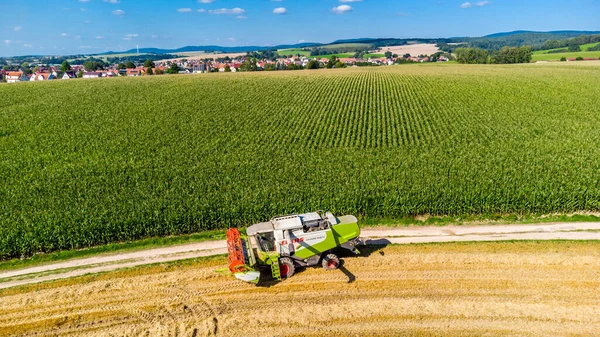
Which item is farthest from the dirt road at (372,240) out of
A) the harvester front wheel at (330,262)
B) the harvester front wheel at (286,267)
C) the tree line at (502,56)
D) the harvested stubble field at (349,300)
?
the tree line at (502,56)

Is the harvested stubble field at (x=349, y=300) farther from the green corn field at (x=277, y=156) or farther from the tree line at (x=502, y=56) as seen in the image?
the tree line at (x=502, y=56)

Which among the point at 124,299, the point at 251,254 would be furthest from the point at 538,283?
the point at 124,299

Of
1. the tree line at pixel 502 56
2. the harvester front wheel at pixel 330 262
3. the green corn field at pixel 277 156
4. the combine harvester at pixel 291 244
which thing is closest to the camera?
the combine harvester at pixel 291 244

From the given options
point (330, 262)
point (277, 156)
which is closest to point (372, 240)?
point (330, 262)

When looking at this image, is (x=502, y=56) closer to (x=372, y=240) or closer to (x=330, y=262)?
(x=372, y=240)

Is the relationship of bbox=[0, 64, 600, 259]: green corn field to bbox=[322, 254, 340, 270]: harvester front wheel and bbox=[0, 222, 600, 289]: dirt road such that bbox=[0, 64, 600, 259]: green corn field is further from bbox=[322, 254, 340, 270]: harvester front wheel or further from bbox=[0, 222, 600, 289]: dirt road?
bbox=[322, 254, 340, 270]: harvester front wheel
